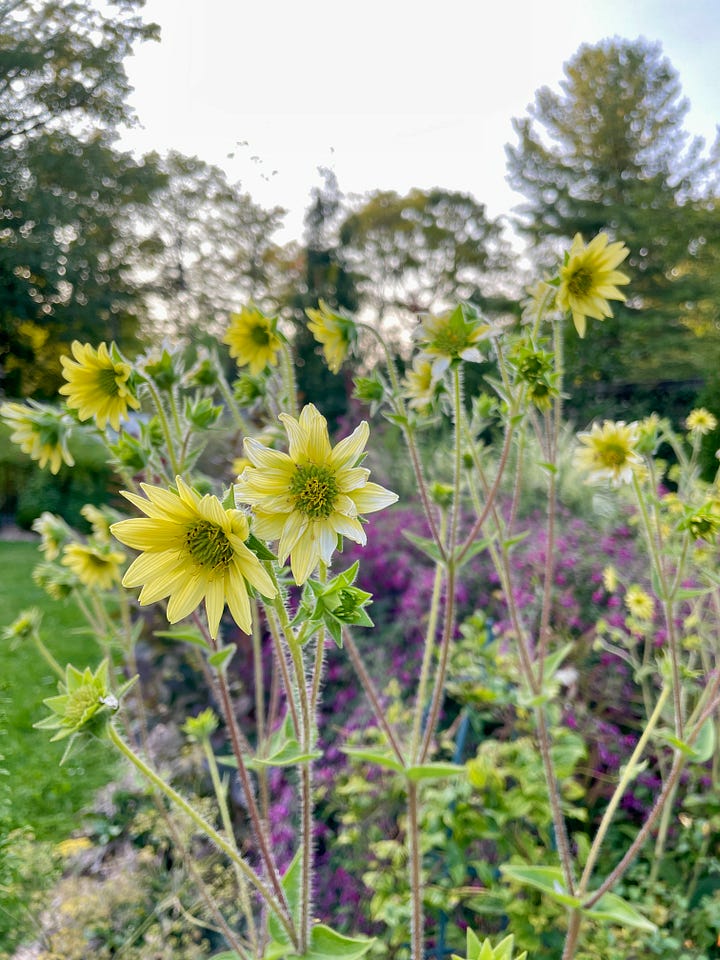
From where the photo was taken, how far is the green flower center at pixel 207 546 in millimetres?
365

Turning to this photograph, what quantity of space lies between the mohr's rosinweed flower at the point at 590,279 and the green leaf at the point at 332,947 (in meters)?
0.58

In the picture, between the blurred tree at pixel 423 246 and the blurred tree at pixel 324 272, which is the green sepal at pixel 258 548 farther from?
the blurred tree at pixel 423 246

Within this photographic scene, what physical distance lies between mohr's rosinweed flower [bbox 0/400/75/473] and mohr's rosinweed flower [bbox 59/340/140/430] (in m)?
0.06

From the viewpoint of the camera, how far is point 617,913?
592mm

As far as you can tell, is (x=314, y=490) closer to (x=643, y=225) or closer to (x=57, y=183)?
(x=57, y=183)

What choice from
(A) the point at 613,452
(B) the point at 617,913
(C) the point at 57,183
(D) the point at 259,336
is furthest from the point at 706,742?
(C) the point at 57,183

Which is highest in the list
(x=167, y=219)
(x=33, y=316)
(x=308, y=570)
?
(x=167, y=219)

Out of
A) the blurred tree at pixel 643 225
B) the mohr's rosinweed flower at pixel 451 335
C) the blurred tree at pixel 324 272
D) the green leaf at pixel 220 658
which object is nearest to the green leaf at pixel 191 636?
the green leaf at pixel 220 658

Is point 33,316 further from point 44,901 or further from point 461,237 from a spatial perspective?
point 461,237

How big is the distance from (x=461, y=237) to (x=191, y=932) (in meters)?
4.41

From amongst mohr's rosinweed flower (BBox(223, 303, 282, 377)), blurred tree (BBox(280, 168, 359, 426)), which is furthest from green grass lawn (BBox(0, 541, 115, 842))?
blurred tree (BBox(280, 168, 359, 426))

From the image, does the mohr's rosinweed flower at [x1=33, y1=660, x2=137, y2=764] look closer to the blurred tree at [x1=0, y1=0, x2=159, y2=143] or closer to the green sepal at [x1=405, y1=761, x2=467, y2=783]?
the green sepal at [x1=405, y1=761, x2=467, y2=783]

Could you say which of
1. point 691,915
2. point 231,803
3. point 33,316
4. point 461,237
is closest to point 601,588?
point 691,915

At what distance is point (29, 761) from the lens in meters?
0.64
